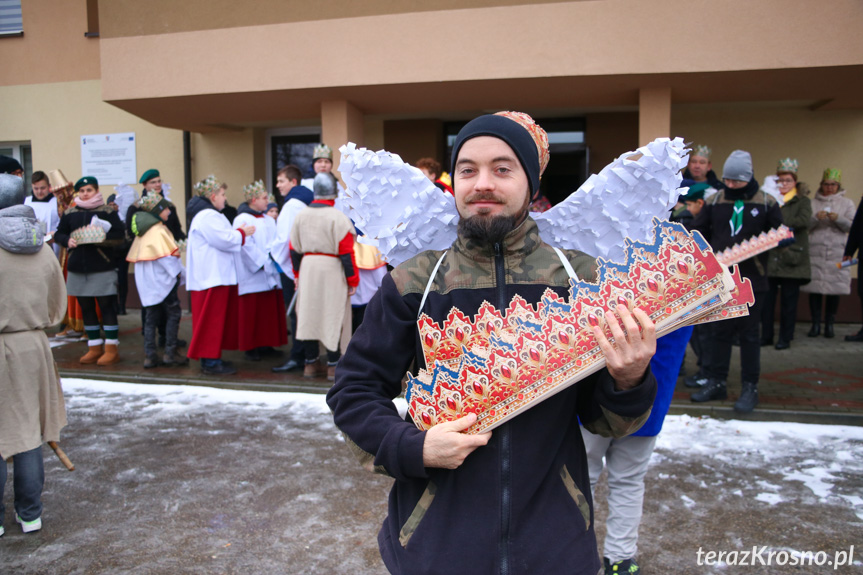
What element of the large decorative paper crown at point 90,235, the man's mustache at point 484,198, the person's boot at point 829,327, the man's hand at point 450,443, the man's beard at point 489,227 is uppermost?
A: the man's mustache at point 484,198

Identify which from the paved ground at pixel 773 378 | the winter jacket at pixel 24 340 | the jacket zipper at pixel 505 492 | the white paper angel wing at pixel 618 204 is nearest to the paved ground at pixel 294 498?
the paved ground at pixel 773 378

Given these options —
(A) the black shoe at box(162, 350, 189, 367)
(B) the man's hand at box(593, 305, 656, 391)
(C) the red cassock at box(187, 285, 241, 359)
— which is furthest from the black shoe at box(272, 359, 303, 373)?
(B) the man's hand at box(593, 305, 656, 391)

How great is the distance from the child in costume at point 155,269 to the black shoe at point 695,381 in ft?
17.7

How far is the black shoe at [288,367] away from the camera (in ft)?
24.1

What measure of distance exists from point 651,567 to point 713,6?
6.60 meters

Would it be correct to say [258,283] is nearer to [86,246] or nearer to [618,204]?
[86,246]

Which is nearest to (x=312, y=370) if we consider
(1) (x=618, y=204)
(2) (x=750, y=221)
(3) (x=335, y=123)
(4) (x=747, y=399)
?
(3) (x=335, y=123)

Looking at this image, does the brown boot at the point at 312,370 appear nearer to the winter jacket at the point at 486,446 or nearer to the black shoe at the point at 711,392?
the black shoe at the point at 711,392

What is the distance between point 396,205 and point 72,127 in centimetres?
1168

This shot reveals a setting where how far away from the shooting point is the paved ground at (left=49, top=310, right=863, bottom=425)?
5.61 meters

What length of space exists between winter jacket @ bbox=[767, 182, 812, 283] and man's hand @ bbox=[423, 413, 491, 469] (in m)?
7.43

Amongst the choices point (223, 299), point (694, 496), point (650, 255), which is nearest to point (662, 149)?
point (650, 255)

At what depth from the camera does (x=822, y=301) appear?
9.74 m

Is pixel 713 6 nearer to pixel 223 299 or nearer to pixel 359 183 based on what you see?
pixel 223 299
